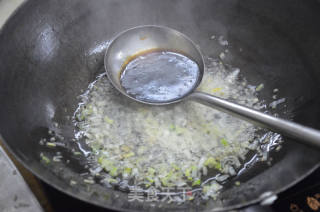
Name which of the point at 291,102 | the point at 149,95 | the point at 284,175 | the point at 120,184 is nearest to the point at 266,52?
the point at 291,102

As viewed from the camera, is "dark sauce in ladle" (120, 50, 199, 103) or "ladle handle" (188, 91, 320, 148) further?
"dark sauce in ladle" (120, 50, 199, 103)

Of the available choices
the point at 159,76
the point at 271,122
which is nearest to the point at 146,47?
the point at 159,76

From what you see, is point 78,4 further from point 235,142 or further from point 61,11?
point 235,142

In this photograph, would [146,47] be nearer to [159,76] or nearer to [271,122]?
[159,76]

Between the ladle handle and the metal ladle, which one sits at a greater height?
the metal ladle

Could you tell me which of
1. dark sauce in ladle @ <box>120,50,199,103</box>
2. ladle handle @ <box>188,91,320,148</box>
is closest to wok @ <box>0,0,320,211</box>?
ladle handle @ <box>188,91,320,148</box>

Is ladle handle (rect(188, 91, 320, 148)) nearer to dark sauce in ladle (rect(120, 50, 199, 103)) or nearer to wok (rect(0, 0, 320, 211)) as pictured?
wok (rect(0, 0, 320, 211))
